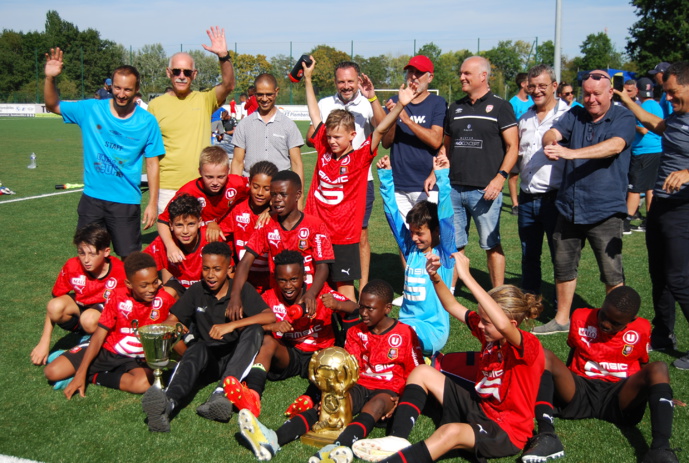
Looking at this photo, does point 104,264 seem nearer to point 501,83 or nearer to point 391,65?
point 501,83

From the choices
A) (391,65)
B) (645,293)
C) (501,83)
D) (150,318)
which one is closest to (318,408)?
(150,318)

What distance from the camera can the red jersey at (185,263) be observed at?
5203mm

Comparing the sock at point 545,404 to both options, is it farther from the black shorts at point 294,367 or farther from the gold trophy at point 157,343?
the gold trophy at point 157,343

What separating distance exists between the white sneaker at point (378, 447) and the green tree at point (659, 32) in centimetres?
4509

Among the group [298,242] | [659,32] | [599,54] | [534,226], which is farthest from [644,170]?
[599,54]

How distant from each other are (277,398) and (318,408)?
0.56 metres

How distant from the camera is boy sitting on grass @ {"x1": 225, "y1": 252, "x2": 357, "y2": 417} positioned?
14.4 ft

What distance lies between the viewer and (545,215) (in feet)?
19.2

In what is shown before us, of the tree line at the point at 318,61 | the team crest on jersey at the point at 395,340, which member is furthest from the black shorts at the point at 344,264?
the tree line at the point at 318,61

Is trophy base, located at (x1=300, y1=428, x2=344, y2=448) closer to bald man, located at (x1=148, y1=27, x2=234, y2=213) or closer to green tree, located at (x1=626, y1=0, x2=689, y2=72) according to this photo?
bald man, located at (x1=148, y1=27, x2=234, y2=213)

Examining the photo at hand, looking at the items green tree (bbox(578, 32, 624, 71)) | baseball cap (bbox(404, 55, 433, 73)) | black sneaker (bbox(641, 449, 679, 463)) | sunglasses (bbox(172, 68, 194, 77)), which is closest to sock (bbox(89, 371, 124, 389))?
sunglasses (bbox(172, 68, 194, 77))

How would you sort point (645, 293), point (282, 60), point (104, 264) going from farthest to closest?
point (282, 60)
point (645, 293)
point (104, 264)

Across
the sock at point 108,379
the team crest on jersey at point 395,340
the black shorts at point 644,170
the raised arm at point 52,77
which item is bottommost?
the sock at point 108,379

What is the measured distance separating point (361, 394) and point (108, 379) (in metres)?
1.97
